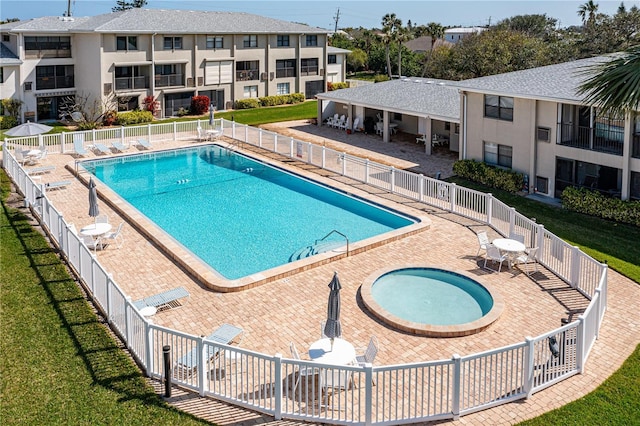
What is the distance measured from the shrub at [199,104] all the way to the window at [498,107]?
26957mm

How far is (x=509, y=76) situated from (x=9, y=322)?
76.3 ft

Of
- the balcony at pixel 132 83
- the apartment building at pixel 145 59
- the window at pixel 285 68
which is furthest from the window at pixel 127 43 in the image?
the window at pixel 285 68

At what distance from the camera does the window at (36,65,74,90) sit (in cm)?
4406

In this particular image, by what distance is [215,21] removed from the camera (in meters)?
51.4

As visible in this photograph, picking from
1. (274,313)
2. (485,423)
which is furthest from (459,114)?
(485,423)

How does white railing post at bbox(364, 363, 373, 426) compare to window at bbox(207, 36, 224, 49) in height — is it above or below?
below

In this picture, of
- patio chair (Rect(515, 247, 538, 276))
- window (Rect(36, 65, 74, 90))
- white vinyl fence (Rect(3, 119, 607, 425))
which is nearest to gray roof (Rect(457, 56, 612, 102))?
patio chair (Rect(515, 247, 538, 276))

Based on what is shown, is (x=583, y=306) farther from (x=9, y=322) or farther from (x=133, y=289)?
(x=9, y=322)

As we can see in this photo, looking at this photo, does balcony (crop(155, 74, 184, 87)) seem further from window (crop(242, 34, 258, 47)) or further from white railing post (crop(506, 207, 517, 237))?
white railing post (crop(506, 207, 517, 237))

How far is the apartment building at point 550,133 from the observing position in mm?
23000

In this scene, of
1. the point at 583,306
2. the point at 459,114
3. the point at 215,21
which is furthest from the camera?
the point at 215,21

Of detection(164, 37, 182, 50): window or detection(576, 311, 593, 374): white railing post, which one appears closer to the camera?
detection(576, 311, 593, 374): white railing post

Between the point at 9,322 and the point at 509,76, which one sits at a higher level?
the point at 509,76

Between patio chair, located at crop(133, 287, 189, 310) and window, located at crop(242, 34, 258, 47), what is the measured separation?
40604 millimetres
